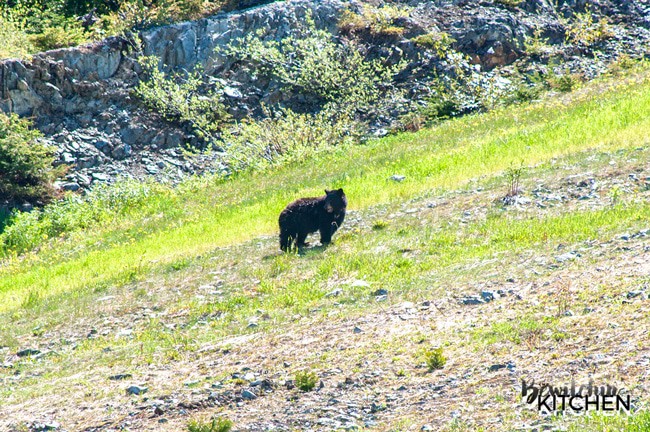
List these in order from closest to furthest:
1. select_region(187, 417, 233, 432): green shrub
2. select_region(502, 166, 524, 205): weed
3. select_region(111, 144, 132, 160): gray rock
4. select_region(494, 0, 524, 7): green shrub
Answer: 1. select_region(187, 417, 233, 432): green shrub
2. select_region(502, 166, 524, 205): weed
3. select_region(111, 144, 132, 160): gray rock
4. select_region(494, 0, 524, 7): green shrub

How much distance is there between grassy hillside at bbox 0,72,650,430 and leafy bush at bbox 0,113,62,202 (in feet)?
13.2

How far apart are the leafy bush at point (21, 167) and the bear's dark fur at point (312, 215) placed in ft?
56.6

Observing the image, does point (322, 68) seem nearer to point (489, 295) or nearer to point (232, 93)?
point (232, 93)

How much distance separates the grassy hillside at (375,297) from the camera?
378 inches

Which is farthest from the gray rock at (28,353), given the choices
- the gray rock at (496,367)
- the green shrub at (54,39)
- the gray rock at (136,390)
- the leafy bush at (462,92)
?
the green shrub at (54,39)

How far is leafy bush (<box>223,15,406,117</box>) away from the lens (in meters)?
37.2

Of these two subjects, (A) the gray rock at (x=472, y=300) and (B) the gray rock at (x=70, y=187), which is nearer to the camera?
(A) the gray rock at (x=472, y=300)

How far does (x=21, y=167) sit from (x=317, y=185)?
483 inches

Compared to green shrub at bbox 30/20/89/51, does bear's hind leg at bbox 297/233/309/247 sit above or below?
below

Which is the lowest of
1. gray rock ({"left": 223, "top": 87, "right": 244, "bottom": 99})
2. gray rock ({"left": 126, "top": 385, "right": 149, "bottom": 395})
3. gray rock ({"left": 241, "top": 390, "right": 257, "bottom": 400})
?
gray rock ({"left": 126, "top": 385, "right": 149, "bottom": 395})

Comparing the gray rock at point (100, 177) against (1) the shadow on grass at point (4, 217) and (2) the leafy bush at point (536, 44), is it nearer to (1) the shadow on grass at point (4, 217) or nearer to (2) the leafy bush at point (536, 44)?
(1) the shadow on grass at point (4, 217)

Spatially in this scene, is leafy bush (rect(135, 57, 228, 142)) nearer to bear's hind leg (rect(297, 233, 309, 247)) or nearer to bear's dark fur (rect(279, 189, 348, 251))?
bear's hind leg (rect(297, 233, 309, 247))

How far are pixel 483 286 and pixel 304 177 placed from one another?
1691cm

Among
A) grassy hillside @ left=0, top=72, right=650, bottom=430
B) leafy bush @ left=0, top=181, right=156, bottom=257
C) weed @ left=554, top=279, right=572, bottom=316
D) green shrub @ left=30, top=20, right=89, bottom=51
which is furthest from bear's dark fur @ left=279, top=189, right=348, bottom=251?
green shrub @ left=30, top=20, right=89, bottom=51
